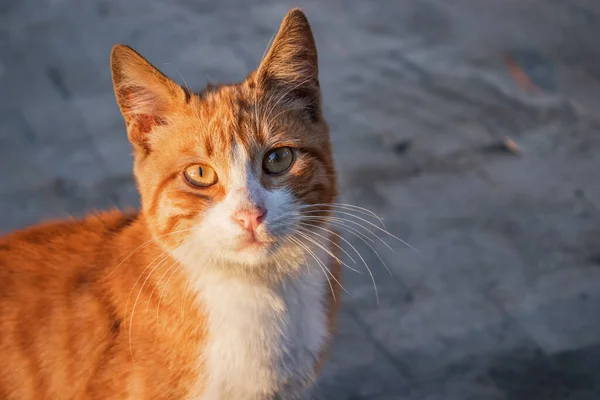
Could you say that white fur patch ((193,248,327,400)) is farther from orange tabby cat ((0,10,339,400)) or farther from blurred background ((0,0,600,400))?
blurred background ((0,0,600,400))

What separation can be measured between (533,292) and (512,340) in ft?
1.01

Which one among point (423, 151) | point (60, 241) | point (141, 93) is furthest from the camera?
point (423, 151)

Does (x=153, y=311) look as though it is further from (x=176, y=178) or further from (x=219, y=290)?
(x=176, y=178)

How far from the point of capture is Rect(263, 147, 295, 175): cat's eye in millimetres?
2039

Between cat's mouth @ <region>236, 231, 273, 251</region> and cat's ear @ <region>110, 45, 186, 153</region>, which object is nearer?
cat's mouth @ <region>236, 231, 273, 251</region>

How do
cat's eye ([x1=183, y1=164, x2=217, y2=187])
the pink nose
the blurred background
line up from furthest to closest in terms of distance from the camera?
the blurred background, cat's eye ([x1=183, y1=164, x2=217, y2=187]), the pink nose

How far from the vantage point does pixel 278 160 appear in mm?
2055

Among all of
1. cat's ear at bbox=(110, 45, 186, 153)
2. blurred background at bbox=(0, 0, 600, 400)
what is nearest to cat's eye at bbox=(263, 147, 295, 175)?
cat's ear at bbox=(110, 45, 186, 153)

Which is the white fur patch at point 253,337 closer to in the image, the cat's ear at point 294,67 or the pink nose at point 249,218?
the pink nose at point 249,218

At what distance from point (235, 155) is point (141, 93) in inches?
13.4

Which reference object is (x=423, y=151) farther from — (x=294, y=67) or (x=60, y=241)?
(x=60, y=241)

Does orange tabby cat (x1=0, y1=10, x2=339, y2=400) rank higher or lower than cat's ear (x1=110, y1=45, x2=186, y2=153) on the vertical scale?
lower

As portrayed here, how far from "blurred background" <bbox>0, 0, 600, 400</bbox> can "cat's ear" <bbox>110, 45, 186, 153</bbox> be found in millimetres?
1200

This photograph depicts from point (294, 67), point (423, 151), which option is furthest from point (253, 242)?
point (423, 151)
